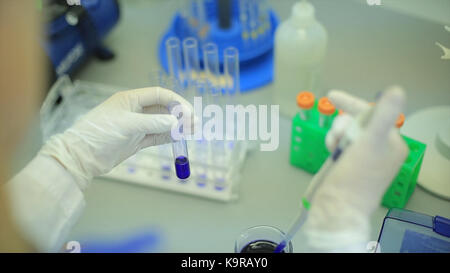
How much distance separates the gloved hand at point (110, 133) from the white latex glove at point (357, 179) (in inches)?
12.8

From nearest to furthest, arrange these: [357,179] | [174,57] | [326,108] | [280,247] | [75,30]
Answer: [357,179] → [280,247] → [326,108] → [174,57] → [75,30]

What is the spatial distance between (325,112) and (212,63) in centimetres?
32

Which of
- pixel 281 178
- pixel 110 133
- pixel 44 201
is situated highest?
pixel 110 133

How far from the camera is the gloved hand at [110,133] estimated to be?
91 cm

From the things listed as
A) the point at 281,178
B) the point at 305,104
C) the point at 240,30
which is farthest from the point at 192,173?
the point at 240,30

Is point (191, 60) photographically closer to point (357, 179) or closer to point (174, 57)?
point (174, 57)

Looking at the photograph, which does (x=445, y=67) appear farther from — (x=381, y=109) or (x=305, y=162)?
(x=381, y=109)

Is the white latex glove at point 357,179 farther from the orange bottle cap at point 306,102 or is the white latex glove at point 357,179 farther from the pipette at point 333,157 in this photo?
the orange bottle cap at point 306,102

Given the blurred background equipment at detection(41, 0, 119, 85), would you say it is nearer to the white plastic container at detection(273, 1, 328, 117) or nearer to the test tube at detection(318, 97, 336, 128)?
the white plastic container at detection(273, 1, 328, 117)

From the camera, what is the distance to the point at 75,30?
4.76 feet

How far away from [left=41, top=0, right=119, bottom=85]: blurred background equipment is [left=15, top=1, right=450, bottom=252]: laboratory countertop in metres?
0.10

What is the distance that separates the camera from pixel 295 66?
1.31 metres

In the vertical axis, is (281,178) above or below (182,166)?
below

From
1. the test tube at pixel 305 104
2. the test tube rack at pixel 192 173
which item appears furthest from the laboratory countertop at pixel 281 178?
the test tube at pixel 305 104
